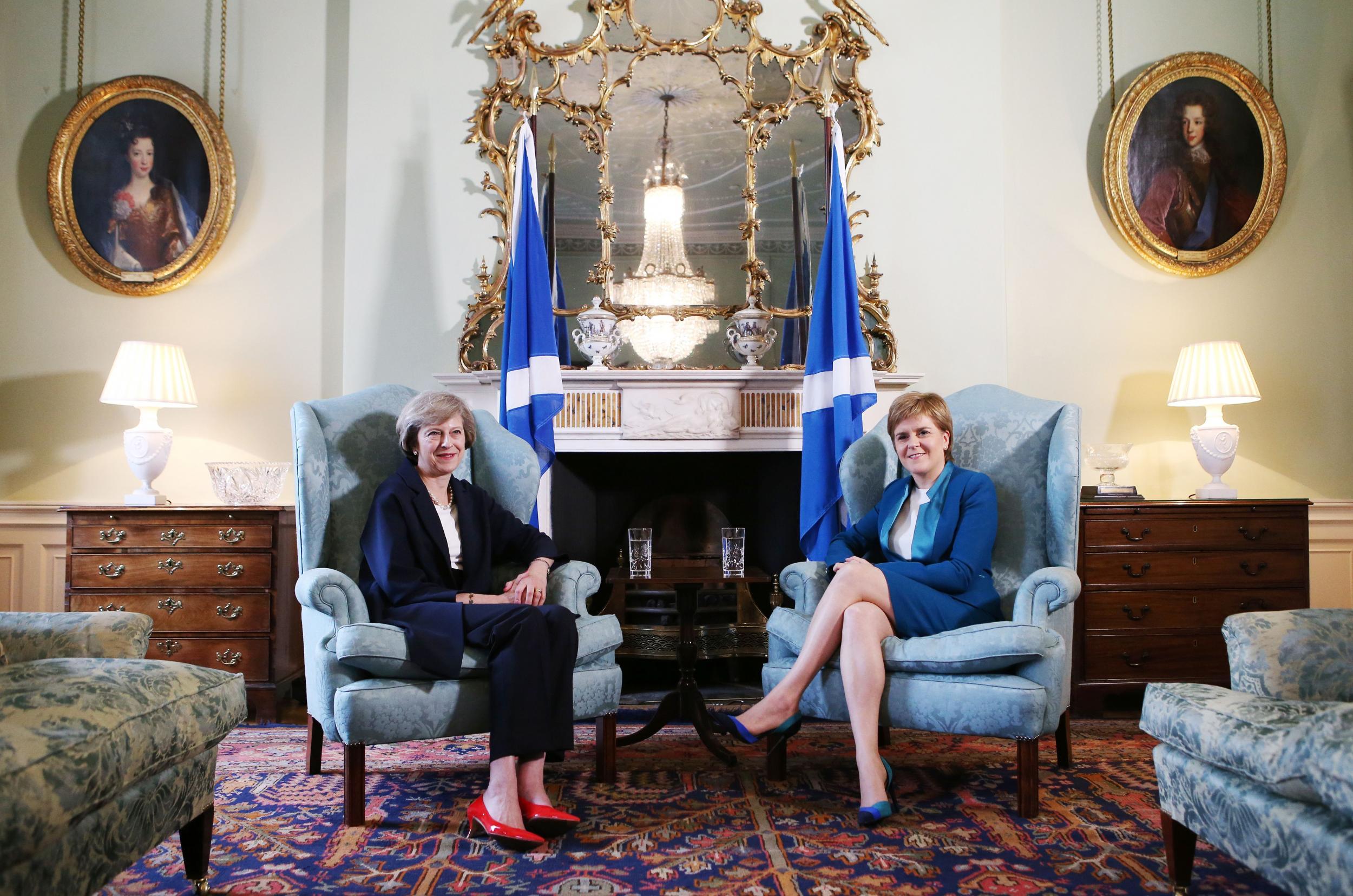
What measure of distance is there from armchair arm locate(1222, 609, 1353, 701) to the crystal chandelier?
260 centimetres

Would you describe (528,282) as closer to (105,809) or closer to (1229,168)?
(105,809)

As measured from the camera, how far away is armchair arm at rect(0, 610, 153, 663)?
2053 mm

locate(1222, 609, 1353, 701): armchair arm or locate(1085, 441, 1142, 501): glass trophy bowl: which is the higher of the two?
locate(1085, 441, 1142, 501): glass trophy bowl

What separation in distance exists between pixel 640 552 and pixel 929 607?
107 cm

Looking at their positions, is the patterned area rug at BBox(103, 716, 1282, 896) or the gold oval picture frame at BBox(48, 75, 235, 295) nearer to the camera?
the patterned area rug at BBox(103, 716, 1282, 896)

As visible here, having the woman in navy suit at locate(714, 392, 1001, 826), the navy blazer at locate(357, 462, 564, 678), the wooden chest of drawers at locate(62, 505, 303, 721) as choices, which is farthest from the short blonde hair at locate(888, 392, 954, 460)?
the wooden chest of drawers at locate(62, 505, 303, 721)

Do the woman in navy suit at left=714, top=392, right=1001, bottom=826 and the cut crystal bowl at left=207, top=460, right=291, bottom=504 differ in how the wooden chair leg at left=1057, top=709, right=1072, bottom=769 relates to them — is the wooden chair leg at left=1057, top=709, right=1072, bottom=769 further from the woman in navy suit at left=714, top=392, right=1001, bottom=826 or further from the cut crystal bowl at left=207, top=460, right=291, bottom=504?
the cut crystal bowl at left=207, top=460, right=291, bottom=504

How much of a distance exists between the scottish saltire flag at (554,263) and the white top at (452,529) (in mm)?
1385

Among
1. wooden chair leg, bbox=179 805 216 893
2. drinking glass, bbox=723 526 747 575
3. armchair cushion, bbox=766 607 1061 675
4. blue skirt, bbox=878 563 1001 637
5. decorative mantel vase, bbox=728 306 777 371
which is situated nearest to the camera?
wooden chair leg, bbox=179 805 216 893

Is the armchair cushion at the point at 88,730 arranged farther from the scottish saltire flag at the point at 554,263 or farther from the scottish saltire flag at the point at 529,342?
the scottish saltire flag at the point at 554,263

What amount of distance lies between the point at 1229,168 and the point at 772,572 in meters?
2.95

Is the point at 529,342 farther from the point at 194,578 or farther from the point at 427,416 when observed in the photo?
the point at 194,578

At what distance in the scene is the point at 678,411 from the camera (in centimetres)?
398

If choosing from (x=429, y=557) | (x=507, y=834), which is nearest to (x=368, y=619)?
(x=429, y=557)
